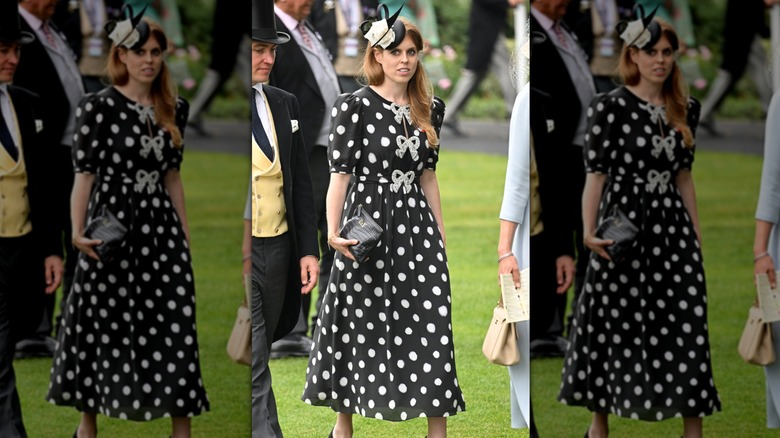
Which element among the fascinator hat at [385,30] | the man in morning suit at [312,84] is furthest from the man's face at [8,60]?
the fascinator hat at [385,30]

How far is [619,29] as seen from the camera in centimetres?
497

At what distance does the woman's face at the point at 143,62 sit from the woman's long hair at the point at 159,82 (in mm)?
11

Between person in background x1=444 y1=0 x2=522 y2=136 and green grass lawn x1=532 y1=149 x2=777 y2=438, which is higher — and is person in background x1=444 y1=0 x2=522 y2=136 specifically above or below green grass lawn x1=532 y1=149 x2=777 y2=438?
above

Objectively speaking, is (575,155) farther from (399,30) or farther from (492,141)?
(399,30)

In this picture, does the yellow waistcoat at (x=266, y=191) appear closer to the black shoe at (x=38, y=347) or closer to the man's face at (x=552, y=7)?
the black shoe at (x=38, y=347)

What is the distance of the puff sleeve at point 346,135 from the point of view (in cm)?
498

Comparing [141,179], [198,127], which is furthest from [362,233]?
[141,179]

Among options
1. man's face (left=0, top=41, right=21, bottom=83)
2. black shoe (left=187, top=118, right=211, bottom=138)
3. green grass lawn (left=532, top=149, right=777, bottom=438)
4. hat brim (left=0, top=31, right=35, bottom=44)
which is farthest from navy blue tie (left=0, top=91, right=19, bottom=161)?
green grass lawn (left=532, top=149, right=777, bottom=438)

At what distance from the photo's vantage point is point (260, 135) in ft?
16.7

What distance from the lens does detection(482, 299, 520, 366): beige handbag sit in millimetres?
5219

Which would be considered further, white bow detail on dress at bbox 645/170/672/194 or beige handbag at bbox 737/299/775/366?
beige handbag at bbox 737/299/775/366

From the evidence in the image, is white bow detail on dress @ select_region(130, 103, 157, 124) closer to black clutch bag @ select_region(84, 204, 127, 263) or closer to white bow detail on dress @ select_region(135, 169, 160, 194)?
white bow detail on dress @ select_region(135, 169, 160, 194)

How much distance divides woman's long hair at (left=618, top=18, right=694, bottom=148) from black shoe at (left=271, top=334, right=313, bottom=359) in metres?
1.59

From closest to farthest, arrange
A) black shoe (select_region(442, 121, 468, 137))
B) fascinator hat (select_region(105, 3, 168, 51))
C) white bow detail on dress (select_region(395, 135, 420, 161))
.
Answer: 1. fascinator hat (select_region(105, 3, 168, 51))
2. white bow detail on dress (select_region(395, 135, 420, 161))
3. black shoe (select_region(442, 121, 468, 137))
